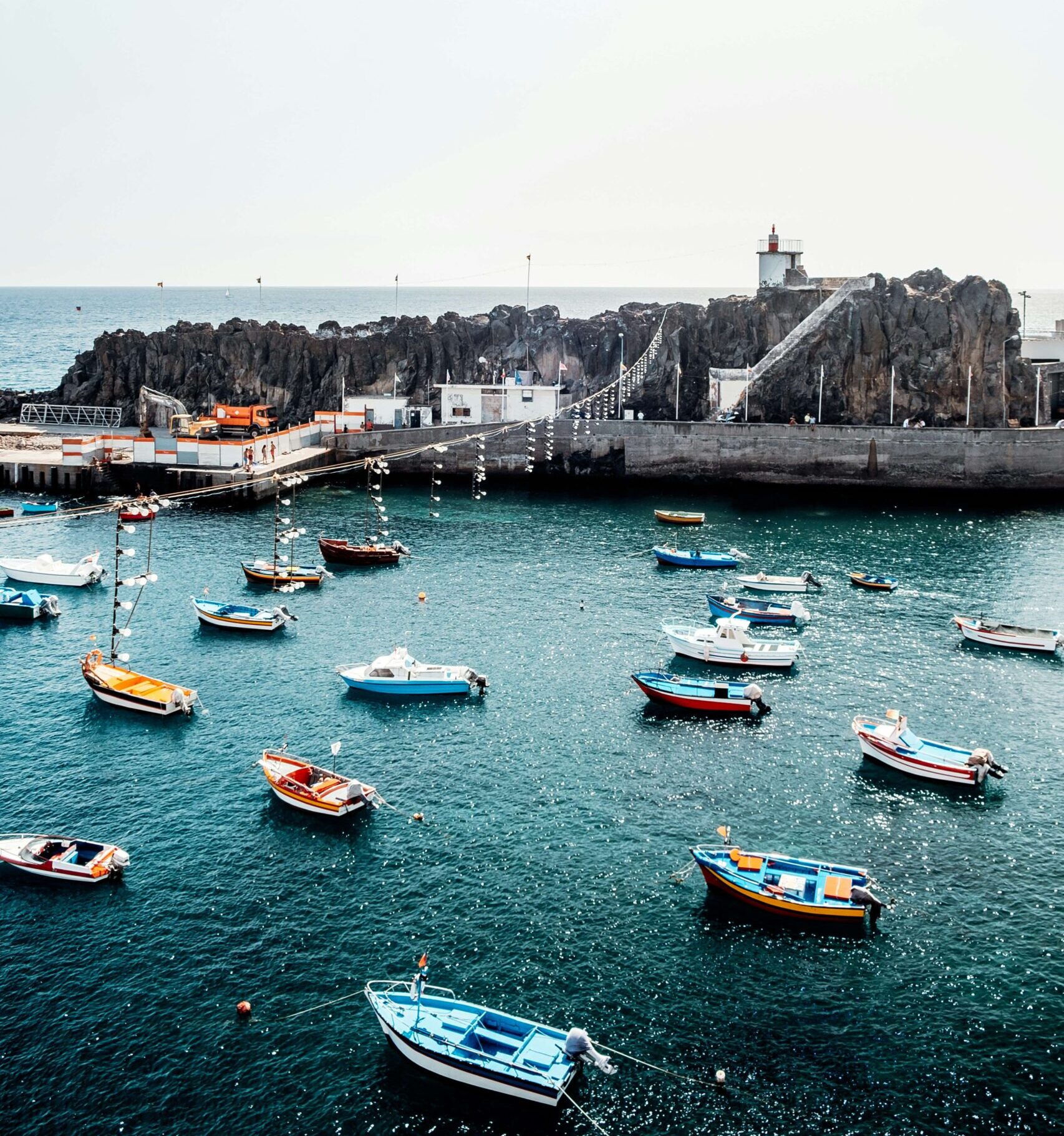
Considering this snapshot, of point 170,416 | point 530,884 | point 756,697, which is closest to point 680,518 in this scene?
point 756,697

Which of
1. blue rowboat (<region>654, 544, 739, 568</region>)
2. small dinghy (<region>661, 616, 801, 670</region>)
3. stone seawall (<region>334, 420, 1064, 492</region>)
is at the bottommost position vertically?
small dinghy (<region>661, 616, 801, 670</region>)

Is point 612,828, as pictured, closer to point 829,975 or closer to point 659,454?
point 829,975

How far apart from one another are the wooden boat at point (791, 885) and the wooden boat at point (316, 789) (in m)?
15.6

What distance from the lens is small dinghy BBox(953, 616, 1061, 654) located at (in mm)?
75250

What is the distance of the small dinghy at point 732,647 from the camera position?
237 feet

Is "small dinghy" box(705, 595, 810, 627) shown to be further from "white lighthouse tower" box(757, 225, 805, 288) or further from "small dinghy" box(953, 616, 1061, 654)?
"white lighthouse tower" box(757, 225, 805, 288)

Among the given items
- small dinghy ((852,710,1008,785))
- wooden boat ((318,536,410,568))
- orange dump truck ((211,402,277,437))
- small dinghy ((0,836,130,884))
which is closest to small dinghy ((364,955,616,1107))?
small dinghy ((0,836,130,884))

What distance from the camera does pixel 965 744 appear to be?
2381 inches

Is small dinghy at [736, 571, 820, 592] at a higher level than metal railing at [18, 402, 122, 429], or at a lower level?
lower

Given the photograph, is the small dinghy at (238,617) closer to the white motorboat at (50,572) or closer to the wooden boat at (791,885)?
the white motorboat at (50,572)

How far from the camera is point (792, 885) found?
45938mm

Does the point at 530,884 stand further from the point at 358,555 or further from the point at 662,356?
the point at 662,356

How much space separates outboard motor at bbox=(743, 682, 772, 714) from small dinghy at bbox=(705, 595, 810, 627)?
46.6 ft

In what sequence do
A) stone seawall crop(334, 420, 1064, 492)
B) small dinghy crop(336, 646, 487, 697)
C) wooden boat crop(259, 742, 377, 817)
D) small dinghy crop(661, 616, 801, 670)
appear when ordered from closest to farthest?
wooden boat crop(259, 742, 377, 817), small dinghy crop(336, 646, 487, 697), small dinghy crop(661, 616, 801, 670), stone seawall crop(334, 420, 1064, 492)
